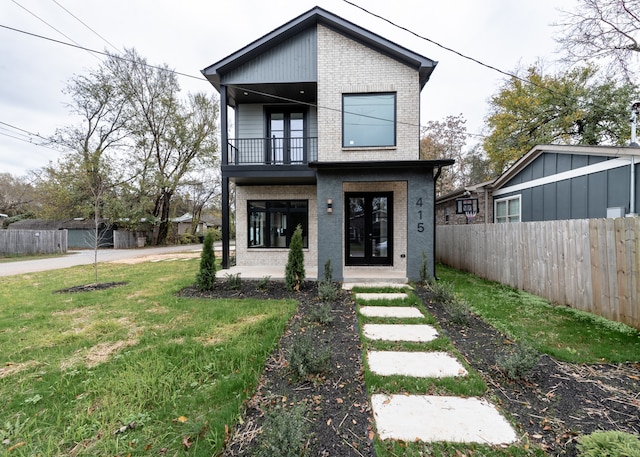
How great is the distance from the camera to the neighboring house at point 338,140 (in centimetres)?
741

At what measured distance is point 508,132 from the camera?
59.2ft

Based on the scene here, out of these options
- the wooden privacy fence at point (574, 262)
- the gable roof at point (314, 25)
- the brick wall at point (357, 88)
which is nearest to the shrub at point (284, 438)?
the wooden privacy fence at point (574, 262)

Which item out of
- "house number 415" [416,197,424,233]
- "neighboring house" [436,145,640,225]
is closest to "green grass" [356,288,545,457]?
"house number 415" [416,197,424,233]

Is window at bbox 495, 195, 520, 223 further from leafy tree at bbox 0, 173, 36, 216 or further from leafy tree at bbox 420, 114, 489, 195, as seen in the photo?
leafy tree at bbox 0, 173, 36, 216

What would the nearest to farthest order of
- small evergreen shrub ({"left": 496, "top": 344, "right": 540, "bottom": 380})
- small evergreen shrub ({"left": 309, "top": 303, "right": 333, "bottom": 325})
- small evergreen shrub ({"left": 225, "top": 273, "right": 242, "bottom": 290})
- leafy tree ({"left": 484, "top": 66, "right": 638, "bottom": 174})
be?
small evergreen shrub ({"left": 496, "top": 344, "right": 540, "bottom": 380}), small evergreen shrub ({"left": 309, "top": 303, "right": 333, "bottom": 325}), small evergreen shrub ({"left": 225, "top": 273, "right": 242, "bottom": 290}), leafy tree ({"left": 484, "top": 66, "right": 638, "bottom": 174})

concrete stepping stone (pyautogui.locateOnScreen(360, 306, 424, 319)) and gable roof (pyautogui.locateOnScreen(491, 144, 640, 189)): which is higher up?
gable roof (pyautogui.locateOnScreen(491, 144, 640, 189))

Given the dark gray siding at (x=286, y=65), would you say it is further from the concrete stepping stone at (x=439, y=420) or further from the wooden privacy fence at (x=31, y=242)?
the wooden privacy fence at (x=31, y=242)

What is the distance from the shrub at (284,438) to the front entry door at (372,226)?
7.43m

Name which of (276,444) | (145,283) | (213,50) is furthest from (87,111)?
(276,444)

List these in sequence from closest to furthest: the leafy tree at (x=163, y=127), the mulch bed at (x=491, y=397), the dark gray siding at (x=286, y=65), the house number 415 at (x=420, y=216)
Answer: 1. the mulch bed at (x=491, y=397)
2. the house number 415 at (x=420, y=216)
3. the dark gray siding at (x=286, y=65)
4. the leafy tree at (x=163, y=127)

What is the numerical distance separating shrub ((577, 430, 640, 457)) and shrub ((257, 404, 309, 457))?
1742mm

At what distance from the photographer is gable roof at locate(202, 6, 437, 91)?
26.7 ft

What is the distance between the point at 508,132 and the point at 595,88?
4.37 metres

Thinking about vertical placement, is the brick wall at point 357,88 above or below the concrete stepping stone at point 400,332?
above
